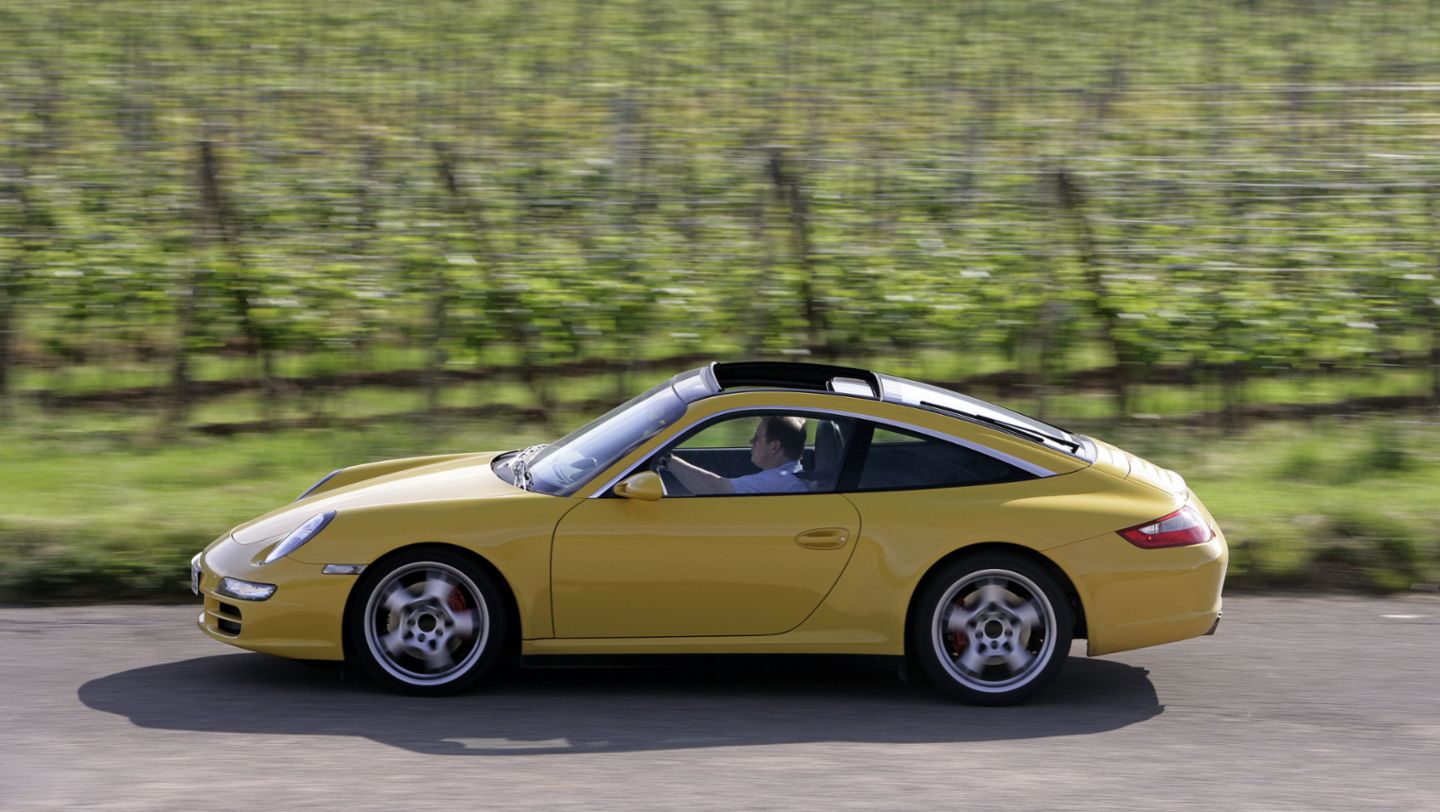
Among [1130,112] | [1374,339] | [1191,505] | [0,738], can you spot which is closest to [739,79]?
[1130,112]

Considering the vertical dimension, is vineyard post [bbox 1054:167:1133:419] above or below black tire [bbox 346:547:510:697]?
above

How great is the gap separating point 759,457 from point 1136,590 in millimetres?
1525

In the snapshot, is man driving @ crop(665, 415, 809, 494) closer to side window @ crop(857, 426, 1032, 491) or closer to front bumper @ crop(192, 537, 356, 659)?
side window @ crop(857, 426, 1032, 491)

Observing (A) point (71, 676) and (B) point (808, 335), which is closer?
(A) point (71, 676)

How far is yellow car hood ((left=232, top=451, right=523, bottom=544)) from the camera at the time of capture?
20.0 feet

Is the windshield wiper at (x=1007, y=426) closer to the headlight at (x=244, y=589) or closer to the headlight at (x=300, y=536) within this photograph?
the headlight at (x=300, y=536)

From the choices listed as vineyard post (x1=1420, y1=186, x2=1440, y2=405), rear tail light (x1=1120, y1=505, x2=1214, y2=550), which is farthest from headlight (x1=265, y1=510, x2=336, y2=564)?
vineyard post (x1=1420, y1=186, x2=1440, y2=405)

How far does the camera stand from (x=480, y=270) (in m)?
11.0

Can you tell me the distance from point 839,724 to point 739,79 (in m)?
10.6

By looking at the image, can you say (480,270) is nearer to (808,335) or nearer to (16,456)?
(808,335)

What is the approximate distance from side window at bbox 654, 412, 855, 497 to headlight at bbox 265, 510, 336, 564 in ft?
4.23

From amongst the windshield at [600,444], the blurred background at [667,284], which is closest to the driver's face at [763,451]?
the windshield at [600,444]

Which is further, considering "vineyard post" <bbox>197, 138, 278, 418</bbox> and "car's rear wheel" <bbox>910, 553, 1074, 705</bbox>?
"vineyard post" <bbox>197, 138, 278, 418</bbox>

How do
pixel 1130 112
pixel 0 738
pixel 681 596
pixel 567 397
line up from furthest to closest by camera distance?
pixel 1130 112, pixel 567 397, pixel 681 596, pixel 0 738
